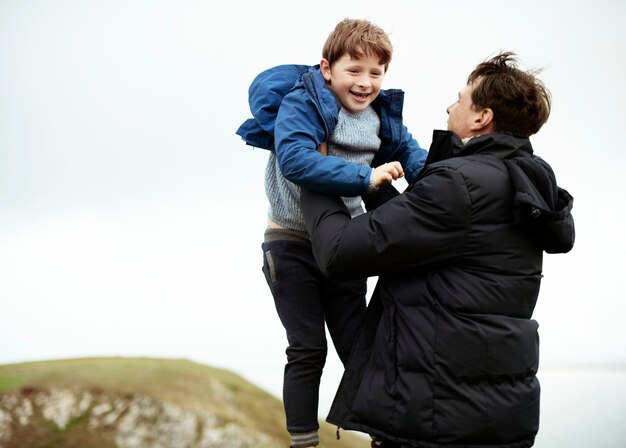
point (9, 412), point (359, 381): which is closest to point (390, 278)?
point (359, 381)

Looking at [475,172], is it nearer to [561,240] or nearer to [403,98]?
[561,240]

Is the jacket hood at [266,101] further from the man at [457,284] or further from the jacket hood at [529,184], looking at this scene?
the jacket hood at [529,184]

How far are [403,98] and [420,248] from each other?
28.8 inches

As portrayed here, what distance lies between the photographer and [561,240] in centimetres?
215

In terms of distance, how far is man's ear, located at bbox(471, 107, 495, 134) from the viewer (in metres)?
2.24

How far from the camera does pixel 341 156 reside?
2459mm

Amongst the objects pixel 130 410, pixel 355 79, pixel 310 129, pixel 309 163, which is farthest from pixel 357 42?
pixel 130 410

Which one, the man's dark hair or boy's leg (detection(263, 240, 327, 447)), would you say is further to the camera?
boy's leg (detection(263, 240, 327, 447))

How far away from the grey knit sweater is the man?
0.92ft

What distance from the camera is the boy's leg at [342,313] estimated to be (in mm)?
2506

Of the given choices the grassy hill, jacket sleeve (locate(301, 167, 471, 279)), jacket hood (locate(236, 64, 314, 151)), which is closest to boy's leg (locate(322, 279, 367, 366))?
jacket sleeve (locate(301, 167, 471, 279))

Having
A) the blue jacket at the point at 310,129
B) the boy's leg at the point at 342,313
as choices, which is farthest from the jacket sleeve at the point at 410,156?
the boy's leg at the point at 342,313

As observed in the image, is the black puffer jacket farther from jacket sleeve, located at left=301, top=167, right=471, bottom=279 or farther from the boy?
the boy

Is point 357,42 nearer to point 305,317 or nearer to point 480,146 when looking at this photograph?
point 480,146
